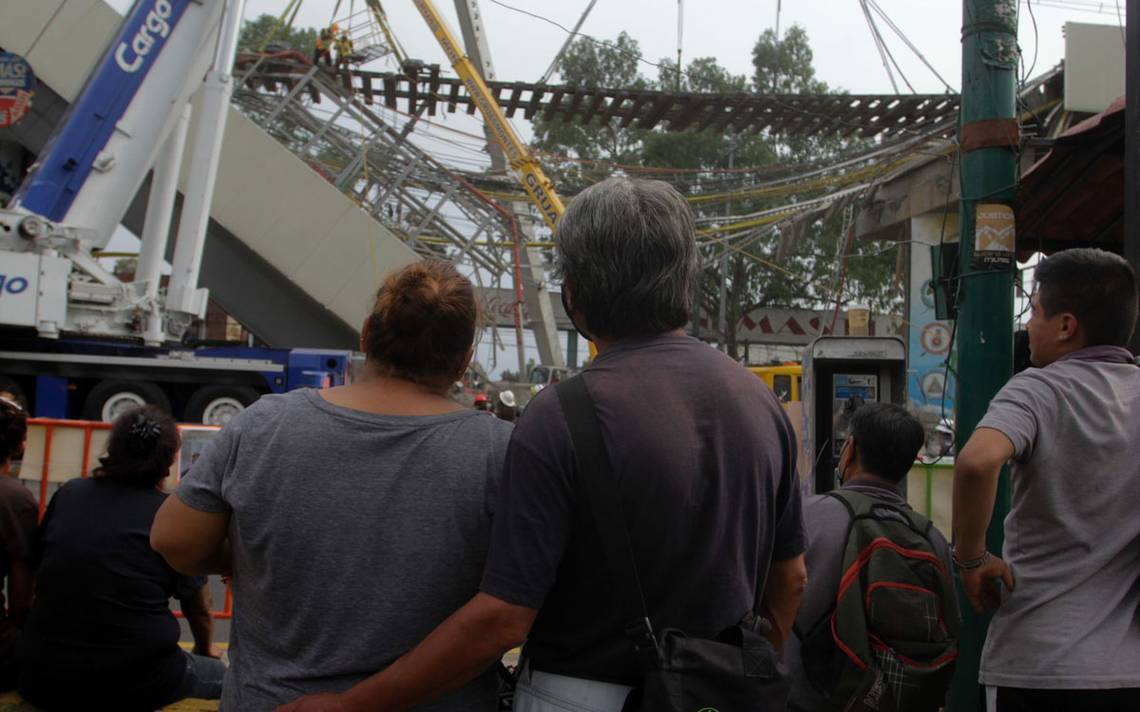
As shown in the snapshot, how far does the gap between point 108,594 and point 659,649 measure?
2263 millimetres

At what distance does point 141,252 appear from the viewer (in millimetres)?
14578

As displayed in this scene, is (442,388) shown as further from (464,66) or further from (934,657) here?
(464,66)

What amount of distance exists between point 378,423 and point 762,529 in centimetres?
85

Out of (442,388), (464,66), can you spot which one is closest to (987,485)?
(442,388)

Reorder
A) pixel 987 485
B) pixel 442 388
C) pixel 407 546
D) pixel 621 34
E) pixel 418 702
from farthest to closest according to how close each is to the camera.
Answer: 1. pixel 621 34
2. pixel 987 485
3. pixel 442 388
4. pixel 407 546
5. pixel 418 702

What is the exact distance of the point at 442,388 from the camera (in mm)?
2145

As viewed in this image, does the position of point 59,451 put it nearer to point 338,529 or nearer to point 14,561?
point 14,561

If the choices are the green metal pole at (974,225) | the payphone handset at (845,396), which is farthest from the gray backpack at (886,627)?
the payphone handset at (845,396)

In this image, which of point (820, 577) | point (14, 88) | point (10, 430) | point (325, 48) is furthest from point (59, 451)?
point (325, 48)

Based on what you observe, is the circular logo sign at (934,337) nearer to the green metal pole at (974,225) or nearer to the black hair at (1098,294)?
the green metal pole at (974,225)

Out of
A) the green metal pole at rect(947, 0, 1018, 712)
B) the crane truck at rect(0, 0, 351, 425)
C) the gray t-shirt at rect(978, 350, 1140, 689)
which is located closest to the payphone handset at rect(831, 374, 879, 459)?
the green metal pole at rect(947, 0, 1018, 712)

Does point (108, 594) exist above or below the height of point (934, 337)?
below

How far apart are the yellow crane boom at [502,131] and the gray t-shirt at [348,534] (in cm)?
1794

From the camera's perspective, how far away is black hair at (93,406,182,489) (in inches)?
128
